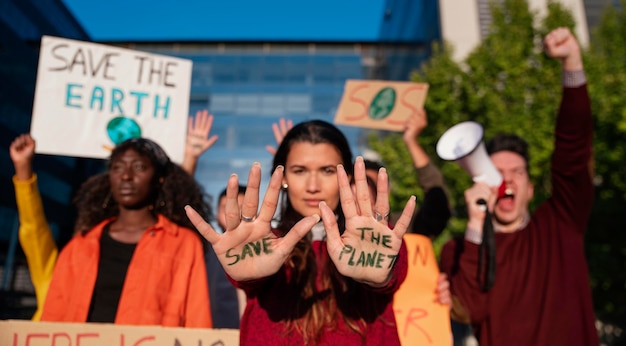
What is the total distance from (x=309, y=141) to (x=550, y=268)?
1235 mm

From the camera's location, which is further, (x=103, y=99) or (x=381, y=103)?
(x=381, y=103)

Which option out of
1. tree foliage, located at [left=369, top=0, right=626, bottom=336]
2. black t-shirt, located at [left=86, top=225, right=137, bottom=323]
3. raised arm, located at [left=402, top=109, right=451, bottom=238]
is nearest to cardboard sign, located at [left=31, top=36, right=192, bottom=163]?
black t-shirt, located at [left=86, top=225, right=137, bottom=323]

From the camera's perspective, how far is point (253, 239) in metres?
1.44

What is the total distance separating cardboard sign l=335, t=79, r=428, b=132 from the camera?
3271mm

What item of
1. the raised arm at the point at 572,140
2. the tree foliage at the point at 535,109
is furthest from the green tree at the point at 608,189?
the raised arm at the point at 572,140

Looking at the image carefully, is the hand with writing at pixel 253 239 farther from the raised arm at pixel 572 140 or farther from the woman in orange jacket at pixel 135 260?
the raised arm at pixel 572 140

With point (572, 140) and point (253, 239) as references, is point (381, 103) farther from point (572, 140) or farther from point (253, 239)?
point (253, 239)

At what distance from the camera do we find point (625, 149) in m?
9.06

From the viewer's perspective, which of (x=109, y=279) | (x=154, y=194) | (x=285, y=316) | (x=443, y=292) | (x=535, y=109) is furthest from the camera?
(x=535, y=109)

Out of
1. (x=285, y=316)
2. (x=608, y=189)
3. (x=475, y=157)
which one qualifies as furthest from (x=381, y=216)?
(x=608, y=189)

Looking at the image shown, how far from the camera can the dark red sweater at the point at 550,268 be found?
6.79 ft

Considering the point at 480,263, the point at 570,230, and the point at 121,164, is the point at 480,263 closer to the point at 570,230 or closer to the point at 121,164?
the point at 570,230

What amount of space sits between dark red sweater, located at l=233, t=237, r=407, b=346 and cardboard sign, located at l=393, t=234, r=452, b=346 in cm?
59

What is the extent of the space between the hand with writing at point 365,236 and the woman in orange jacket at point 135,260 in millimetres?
1094
